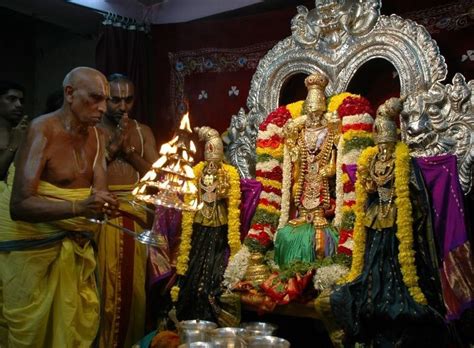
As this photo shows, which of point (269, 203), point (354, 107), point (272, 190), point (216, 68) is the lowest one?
point (269, 203)

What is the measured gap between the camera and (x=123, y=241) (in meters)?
4.98

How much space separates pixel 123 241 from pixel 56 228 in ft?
3.28

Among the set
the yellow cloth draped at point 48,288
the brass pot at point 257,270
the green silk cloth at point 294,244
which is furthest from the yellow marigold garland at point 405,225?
the yellow cloth draped at point 48,288

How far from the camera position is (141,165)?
5.33m

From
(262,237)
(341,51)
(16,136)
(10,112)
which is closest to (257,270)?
(262,237)

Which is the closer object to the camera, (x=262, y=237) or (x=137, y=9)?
(x=262, y=237)

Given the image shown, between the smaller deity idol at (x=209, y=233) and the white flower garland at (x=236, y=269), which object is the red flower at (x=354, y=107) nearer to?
the smaller deity idol at (x=209, y=233)

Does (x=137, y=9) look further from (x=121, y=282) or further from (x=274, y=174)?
(x=121, y=282)

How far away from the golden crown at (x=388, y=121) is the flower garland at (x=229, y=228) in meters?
1.31

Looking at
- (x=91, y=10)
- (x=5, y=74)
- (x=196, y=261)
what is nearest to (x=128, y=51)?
(x=91, y=10)

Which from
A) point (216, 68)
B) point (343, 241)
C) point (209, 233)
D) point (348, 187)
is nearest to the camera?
point (343, 241)

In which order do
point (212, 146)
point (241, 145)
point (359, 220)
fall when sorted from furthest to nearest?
point (241, 145) < point (212, 146) < point (359, 220)

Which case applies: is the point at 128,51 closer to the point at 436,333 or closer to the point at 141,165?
the point at 141,165

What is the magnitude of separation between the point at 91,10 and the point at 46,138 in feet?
9.89
